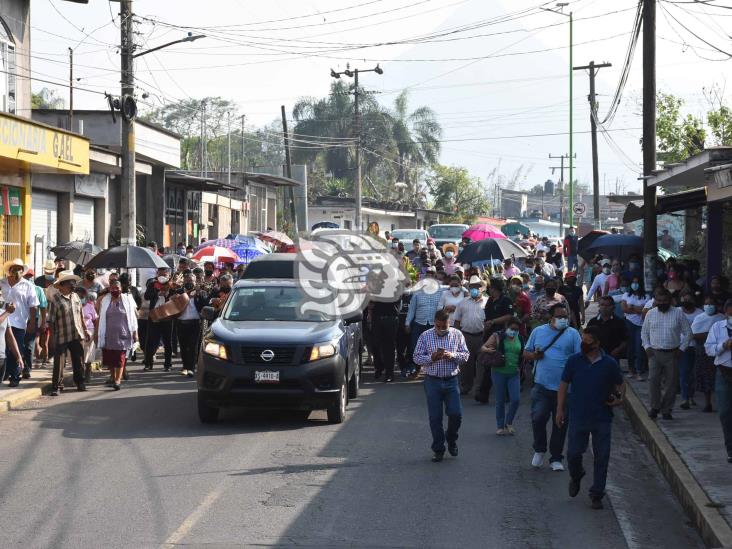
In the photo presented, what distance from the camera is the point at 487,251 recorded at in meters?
26.4

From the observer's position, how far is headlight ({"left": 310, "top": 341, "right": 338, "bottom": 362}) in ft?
46.6

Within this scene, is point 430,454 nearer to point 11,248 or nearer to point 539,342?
point 539,342

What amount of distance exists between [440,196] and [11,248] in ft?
230

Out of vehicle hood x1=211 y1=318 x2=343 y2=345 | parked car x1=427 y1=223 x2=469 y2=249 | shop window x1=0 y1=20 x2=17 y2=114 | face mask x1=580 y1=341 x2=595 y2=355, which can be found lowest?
vehicle hood x1=211 y1=318 x2=343 y2=345

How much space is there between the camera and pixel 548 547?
8508 mm

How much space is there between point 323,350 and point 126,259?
810 cm

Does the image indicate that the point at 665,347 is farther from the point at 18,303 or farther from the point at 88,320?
the point at 18,303

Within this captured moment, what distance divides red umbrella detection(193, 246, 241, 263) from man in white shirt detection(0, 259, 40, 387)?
11.6 meters

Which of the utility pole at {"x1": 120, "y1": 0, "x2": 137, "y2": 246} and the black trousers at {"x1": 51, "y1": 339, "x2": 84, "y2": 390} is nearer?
the black trousers at {"x1": 51, "y1": 339, "x2": 84, "y2": 390}

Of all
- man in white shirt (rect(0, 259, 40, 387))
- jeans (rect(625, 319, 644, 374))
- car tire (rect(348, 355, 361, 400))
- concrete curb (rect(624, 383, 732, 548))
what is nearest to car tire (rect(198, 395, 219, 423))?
car tire (rect(348, 355, 361, 400))

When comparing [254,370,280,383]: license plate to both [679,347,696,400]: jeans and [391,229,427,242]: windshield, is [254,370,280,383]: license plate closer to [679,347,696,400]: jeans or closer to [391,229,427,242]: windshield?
[679,347,696,400]: jeans

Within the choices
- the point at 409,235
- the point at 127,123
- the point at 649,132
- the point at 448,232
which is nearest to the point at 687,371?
the point at 649,132

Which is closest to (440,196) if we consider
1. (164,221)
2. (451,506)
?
(164,221)

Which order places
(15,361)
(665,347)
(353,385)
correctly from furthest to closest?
(15,361) < (353,385) < (665,347)
